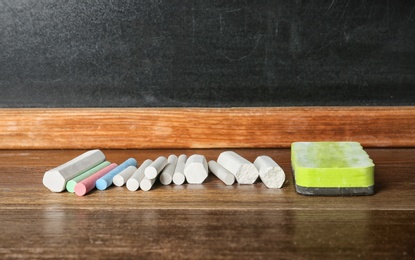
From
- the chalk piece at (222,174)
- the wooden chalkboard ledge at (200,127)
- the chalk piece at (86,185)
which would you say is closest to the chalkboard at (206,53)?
the wooden chalkboard ledge at (200,127)

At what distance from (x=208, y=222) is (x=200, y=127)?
79cm

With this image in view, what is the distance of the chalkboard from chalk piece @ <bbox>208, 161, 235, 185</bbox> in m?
0.46

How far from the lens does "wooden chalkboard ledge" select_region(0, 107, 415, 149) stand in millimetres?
1789

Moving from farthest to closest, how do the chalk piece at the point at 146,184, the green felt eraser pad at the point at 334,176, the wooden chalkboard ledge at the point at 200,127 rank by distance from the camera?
the wooden chalkboard ledge at the point at 200,127, the chalk piece at the point at 146,184, the green felt eraser pad at the point at 334,176

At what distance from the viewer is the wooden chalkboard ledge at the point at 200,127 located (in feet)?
5.87

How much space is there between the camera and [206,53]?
1838 millimetres

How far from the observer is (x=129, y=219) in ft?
3.54

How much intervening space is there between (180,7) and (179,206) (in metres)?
0.86

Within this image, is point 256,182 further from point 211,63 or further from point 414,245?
point 211,63

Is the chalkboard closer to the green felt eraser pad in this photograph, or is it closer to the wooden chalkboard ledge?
the wooden chalkboard ledge

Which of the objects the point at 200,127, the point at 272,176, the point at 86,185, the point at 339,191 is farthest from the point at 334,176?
the point at 200,127

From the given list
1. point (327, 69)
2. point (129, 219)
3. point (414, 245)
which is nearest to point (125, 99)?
point (327, 69)

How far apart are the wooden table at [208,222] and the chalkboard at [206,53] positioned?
0.48 m

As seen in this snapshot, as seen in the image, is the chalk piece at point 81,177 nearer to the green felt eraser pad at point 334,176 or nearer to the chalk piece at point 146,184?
the chalk piece at point 146,184
